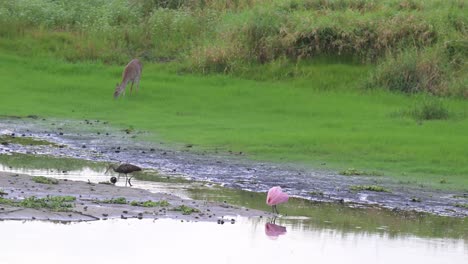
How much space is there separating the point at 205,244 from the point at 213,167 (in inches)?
206

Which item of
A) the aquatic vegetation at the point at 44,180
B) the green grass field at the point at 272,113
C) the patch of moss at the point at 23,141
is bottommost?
the aquatic vegetation at the point at 44,180

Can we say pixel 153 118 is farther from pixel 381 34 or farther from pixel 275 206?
pixel 275 206

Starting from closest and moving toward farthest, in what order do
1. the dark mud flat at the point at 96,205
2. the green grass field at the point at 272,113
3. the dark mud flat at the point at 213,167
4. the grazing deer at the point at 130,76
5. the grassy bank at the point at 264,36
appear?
the dark mud flat at the point at 96,205, the dark mud flat at the point at 213,167, the green grass field at the point at 272,113, the grazing deer at the point at 130,76, the grassy bank at the point at 264,36

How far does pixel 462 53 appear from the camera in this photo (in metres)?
24.1

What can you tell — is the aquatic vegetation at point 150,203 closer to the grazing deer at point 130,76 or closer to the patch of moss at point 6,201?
the patch of moss at point 6,201

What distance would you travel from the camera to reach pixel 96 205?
1260 centimetres

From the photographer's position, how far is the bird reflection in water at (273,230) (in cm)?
1187

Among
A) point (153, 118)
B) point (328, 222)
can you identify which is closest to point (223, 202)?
point (328, 222)

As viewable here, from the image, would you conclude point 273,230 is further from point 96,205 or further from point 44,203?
point 44,203

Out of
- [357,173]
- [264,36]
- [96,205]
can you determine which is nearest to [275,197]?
[96,205]

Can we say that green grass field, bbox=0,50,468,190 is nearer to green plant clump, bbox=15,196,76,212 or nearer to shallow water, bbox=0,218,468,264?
shallow water, bbox=0,218,468,264

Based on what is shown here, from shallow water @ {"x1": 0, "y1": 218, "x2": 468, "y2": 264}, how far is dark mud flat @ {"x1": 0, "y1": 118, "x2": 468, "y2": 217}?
6.99 ft

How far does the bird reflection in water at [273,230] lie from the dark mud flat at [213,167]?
1.90 metres

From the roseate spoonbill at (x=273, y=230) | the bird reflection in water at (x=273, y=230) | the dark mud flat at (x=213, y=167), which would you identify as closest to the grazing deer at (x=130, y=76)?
the dark mud flat at (x=213, y=167)
